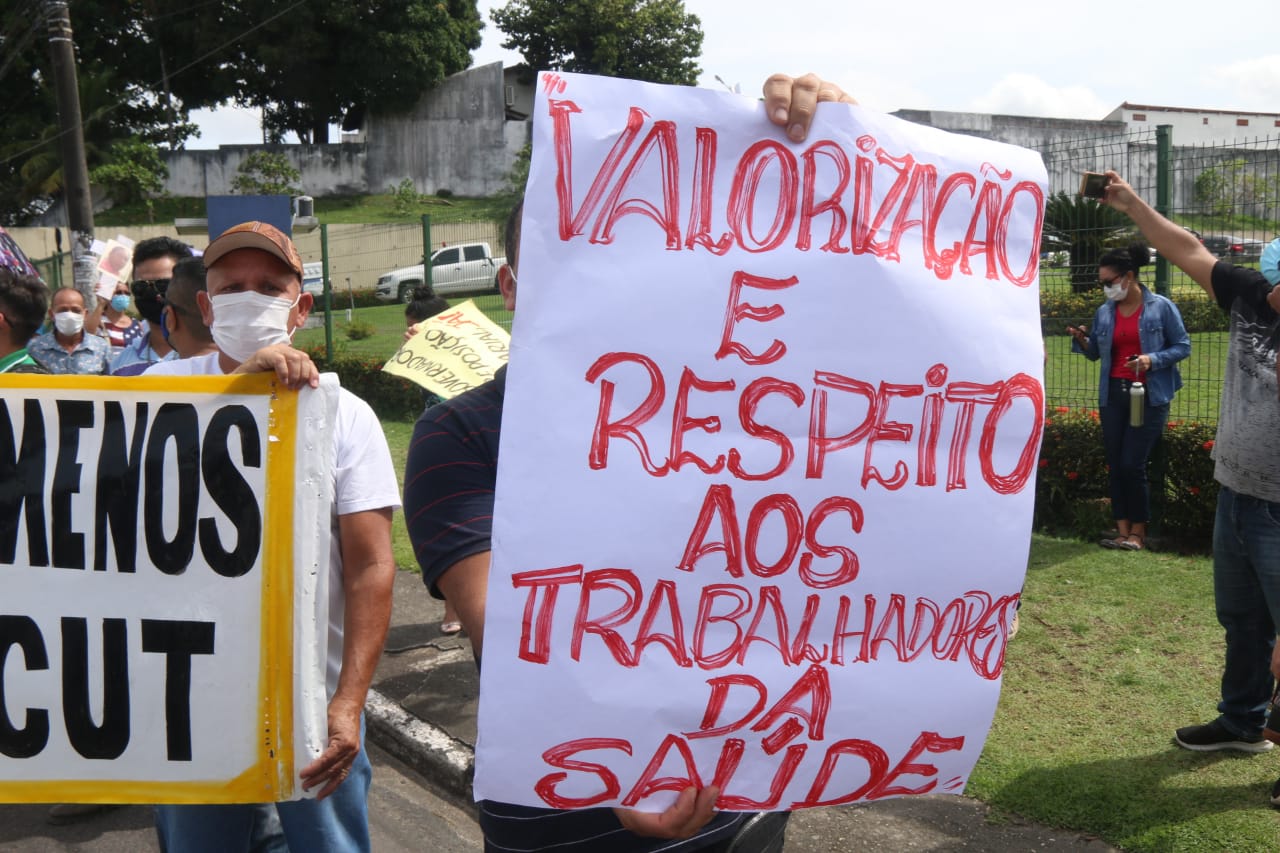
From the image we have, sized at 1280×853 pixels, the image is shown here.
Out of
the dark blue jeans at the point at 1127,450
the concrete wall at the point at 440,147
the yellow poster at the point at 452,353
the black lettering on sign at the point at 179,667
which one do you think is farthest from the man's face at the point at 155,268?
the concrete wall at the point at 440,147

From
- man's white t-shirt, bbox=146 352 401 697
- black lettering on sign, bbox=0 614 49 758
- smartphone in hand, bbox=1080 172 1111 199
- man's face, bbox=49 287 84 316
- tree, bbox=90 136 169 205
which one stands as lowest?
black lettering on sign, bbox=0 614 49 758

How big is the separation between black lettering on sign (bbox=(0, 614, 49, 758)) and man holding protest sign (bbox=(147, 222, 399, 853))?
0.34 metres

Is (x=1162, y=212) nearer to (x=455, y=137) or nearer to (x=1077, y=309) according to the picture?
(x=1077, y=309)

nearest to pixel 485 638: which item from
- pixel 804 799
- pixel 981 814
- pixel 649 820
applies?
pixel 649 820

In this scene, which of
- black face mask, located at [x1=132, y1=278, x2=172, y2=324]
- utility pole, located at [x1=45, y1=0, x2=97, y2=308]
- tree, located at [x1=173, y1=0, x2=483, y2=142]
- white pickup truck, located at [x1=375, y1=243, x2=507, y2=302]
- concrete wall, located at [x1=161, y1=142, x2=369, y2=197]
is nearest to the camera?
black face mask, located at [x1=132, y1=278, x2=172, y2=324]

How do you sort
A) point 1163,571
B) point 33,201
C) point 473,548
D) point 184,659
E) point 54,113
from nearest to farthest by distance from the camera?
point 473,548 < point 184,659 < point 1163,571 < point 33,201 < point 54,113

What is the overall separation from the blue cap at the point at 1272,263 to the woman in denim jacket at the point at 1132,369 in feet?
10.1

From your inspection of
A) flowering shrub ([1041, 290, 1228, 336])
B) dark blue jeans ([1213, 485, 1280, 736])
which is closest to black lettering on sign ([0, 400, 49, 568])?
dark blue jeans ([1213, 485, 1280, 736])

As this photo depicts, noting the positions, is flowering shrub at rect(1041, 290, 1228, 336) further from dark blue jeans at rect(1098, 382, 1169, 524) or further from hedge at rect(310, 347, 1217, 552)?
dark blue jeans at rect(1098, 382, 1169, 524)

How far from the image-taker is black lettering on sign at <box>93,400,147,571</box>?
219cm

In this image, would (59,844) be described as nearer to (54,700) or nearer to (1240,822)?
(54,700)

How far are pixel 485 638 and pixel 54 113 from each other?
148 feet

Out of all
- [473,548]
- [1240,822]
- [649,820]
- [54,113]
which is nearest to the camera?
[649,820]

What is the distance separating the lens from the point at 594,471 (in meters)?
1.54
